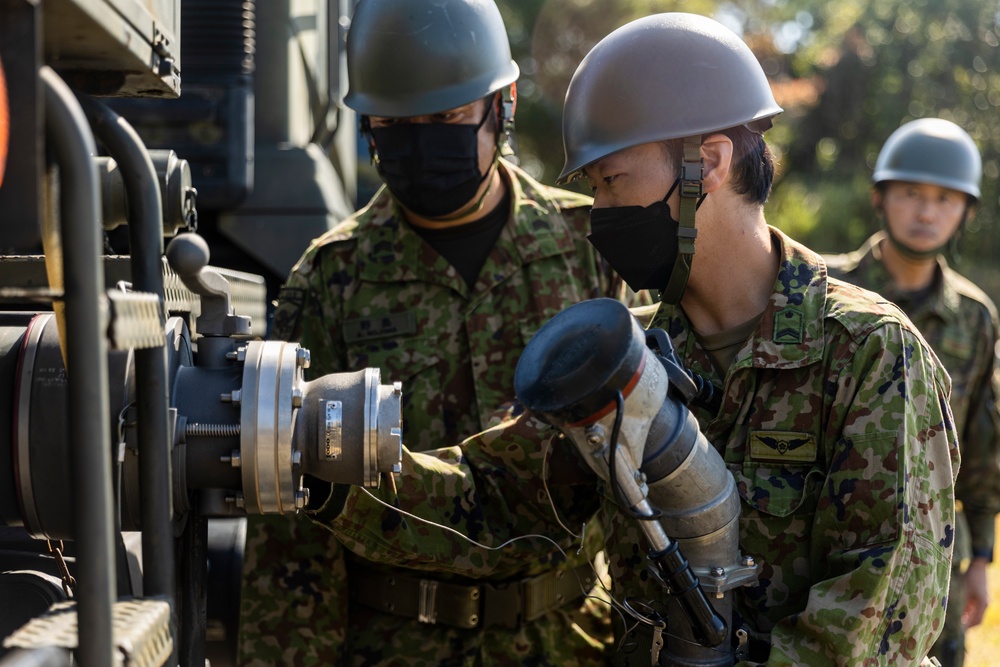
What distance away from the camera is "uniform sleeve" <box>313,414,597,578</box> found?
2441 mm

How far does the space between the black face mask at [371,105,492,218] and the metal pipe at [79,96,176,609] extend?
4.56 ft

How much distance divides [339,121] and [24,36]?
10.6 ft

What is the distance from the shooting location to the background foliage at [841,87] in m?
15.3

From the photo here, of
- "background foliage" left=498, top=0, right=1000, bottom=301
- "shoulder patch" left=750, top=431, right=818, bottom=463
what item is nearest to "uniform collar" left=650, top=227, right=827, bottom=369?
"shoulder patch" left=750, top=431, right=818, bottom=463

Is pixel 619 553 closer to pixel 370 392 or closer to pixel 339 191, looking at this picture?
pixel 370 392

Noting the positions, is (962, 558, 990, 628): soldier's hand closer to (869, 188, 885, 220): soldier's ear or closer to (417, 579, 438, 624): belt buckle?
(869, 188, 885, 220): soldier's ear

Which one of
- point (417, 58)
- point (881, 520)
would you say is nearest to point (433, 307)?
point (417, 58)

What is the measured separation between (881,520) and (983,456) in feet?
9.00

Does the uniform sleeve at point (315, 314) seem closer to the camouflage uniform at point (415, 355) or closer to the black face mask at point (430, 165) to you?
the camouflage uniform at point (415, 355)

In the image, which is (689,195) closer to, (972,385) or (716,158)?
(716,158)

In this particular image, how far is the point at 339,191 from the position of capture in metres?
4.26

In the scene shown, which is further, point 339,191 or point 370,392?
point 339,191

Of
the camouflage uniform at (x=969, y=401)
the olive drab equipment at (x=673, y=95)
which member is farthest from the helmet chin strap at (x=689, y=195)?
the camouflage uniform at (x=969, y=401)

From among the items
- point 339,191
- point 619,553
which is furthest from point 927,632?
point 339,191
